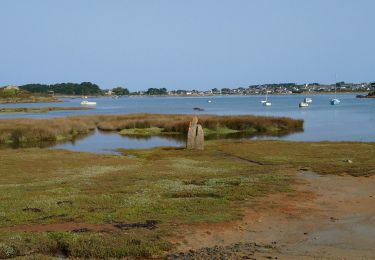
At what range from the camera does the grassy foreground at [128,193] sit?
1343cm

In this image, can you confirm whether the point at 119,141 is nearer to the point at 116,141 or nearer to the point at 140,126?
the point at 116,141

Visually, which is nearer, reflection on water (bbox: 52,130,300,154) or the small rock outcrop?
the small rock outcrop

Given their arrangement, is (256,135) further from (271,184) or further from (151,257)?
(151,257)

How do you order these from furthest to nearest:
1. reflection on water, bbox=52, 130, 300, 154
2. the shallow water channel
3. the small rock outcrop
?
reflection on water, bbox=52, 130, 300, 154 < the shallow water channel < the small rock outcrop

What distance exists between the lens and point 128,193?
20.4 meters

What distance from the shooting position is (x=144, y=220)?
15.8 metres

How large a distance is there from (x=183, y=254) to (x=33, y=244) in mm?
3830

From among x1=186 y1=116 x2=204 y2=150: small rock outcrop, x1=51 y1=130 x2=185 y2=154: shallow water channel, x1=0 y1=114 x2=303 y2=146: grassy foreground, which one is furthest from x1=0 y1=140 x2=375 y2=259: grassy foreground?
x1=0 y1=114 x2=303 y2=146: grassy foreground

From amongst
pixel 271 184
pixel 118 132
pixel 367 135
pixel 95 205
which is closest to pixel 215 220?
pixel 95 205

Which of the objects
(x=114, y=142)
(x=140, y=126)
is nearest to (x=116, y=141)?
(x=114, y=142)

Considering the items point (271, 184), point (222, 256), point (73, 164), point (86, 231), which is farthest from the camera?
point (73, 164)

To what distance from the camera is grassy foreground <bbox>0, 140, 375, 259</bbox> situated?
44.1 feet

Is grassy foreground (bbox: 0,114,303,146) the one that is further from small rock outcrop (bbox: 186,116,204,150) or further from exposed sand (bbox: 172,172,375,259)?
exposed sand (bbox: 172,172,375,259)

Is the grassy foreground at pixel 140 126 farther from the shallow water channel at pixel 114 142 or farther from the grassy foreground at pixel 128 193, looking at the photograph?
the grassy foreground at pixel 128 193
